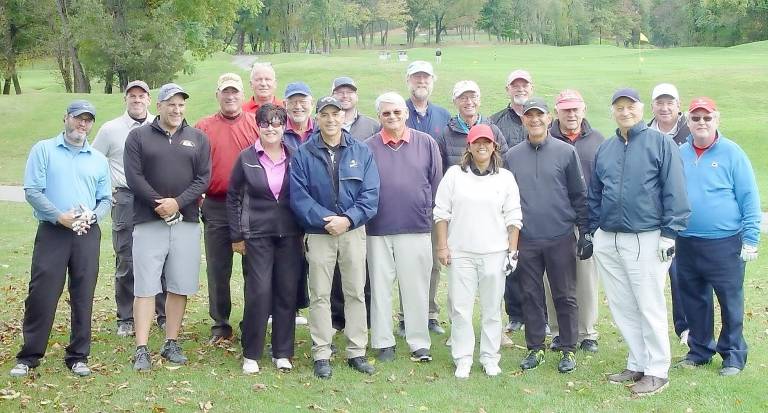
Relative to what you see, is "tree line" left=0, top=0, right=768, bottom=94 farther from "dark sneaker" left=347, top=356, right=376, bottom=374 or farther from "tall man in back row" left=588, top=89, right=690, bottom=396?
"dark sneaker" left=347, top=356, right=376, bottom=374

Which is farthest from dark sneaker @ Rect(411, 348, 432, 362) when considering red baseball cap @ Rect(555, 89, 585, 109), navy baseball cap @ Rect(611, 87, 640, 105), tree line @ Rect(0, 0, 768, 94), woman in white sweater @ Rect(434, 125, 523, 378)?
tree line @ Rect(0, 0, 768, 94)

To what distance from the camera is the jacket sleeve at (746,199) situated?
679 centimetres

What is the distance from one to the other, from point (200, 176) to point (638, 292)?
13.2ft

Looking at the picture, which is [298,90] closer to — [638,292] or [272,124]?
[272,124]

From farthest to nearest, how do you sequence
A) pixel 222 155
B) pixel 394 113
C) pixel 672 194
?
pixel 222 155 → pixel 394 113 → pixel 672 194

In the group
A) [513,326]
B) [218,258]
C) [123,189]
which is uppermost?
[123,189]

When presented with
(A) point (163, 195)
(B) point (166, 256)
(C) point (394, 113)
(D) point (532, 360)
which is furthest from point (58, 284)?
(D) point (532, 360)

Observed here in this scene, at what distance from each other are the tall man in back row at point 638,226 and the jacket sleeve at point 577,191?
20 centimetres

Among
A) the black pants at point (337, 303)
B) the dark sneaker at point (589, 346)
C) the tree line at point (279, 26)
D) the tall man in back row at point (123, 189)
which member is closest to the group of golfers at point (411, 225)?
the dark sneaker at point (589, 346)

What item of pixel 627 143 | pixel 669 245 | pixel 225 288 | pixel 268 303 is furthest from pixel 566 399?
pixel 225 288

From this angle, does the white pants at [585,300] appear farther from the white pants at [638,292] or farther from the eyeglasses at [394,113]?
the eyeglasses at [394,113]

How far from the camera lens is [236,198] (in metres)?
7.29

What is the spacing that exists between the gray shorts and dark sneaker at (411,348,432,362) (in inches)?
86.4

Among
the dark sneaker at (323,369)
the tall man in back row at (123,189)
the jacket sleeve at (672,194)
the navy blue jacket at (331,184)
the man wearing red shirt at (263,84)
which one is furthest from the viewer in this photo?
the tall man in back row at (123,189)
